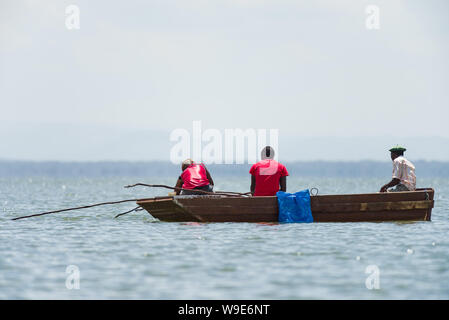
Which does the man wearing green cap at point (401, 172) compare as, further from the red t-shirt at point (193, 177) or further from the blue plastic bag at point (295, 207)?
the red t-shirt at point (193, 177)

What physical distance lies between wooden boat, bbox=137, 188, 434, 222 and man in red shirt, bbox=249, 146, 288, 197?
0.34 meters

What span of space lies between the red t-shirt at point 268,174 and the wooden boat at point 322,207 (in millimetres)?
344

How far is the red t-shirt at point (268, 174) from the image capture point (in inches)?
839

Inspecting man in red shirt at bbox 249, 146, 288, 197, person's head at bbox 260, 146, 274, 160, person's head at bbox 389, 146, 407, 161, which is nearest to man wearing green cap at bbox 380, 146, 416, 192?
person's head at bbox 389, 146, 407, 161

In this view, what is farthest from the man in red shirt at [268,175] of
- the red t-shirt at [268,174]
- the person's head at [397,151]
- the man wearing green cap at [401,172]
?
the person's head at [397,151]

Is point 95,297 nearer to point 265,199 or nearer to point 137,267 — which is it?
point 137,267

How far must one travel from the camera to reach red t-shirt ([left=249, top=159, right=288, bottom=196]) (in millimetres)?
21312

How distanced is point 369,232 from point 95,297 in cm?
977

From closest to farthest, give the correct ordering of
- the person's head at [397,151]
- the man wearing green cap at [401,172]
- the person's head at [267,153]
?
the man wearing green cap at [401,172]
the person's head at [397,151]
the person's head at [267,153]

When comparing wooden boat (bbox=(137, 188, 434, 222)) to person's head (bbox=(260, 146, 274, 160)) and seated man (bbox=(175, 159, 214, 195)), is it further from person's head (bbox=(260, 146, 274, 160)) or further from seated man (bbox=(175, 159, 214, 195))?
person's head (bbox=(260, 146, 274, 160))
